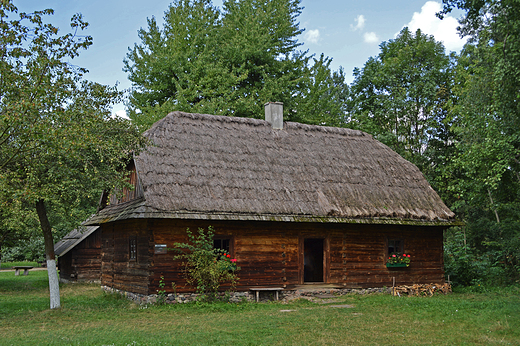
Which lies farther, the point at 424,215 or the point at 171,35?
the point at 171,35

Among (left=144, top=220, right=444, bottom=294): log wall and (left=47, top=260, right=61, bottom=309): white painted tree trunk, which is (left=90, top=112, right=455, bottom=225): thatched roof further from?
(left=47, top=260, right=61, bottom=309): white painted tree trunk

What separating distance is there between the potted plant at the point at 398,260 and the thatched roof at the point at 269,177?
138 centimetres

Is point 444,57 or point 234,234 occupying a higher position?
point 444,57

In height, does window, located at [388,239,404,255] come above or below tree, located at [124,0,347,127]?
below

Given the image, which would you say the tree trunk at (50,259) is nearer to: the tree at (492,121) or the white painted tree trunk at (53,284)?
the white painted tree trunk at (53,284)

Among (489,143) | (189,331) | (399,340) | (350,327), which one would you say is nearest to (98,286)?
(189,331)

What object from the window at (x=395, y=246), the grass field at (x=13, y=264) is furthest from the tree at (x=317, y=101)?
the grass field at (x=13, y=264)

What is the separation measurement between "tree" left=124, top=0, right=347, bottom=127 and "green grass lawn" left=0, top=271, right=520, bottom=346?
12831 millimetres

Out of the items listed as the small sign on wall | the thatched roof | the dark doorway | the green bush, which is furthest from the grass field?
the green bush

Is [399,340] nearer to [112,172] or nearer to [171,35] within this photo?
[112,172]

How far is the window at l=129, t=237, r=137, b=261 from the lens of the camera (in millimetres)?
15756

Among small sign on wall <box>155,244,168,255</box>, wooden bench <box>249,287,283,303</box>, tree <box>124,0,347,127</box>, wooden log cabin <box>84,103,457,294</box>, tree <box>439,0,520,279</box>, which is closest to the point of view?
tree <box>439,0,520,279</box>

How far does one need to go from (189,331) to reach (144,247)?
5.11 m

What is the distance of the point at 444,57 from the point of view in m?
28.9
